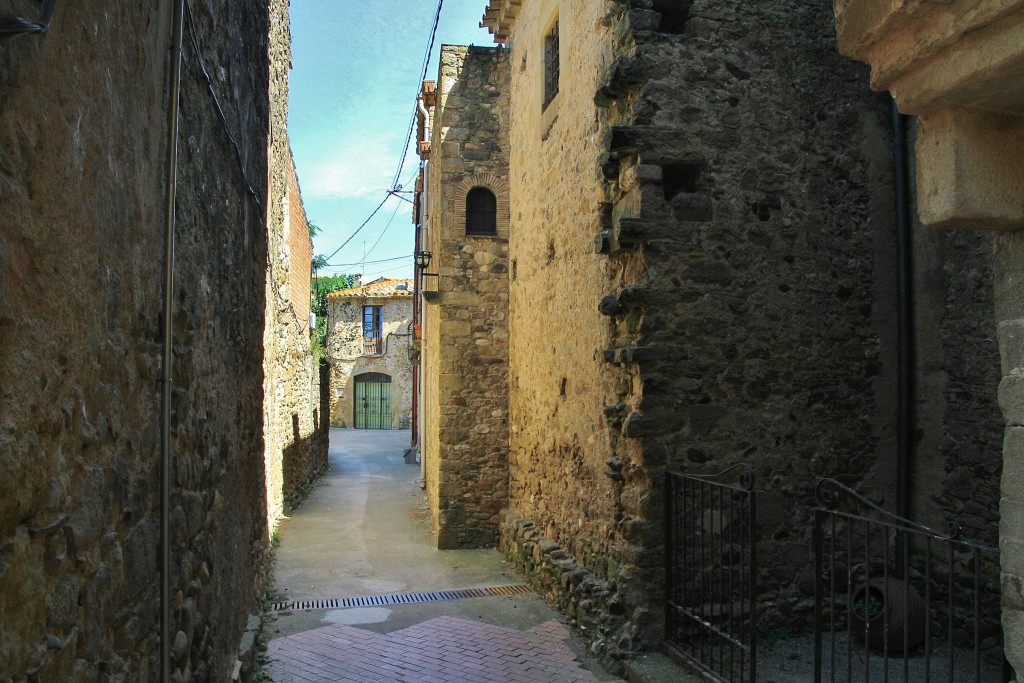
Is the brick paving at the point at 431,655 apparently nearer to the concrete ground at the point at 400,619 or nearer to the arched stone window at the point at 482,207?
the concrete ground at the point at 400,619

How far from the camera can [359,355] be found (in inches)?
1428

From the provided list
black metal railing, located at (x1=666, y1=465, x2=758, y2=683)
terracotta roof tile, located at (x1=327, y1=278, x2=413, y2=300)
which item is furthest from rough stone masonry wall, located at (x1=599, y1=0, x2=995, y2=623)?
terracotta roof tile, located at (x1=327, y1=278, x2=413, y2=300)

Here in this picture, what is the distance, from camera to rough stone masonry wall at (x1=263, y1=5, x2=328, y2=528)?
1045 centimetres

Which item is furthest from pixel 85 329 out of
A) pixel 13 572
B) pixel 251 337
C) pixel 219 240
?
pixel 251 337

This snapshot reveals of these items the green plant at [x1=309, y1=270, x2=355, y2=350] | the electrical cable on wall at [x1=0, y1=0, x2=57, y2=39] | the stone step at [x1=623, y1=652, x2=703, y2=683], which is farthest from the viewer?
the green plant at [x1=309, y1=270, x2=355, y2=350]

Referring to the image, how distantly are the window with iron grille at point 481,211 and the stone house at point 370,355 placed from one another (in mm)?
25900

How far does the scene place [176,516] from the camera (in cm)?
294

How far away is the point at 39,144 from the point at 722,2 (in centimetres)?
511

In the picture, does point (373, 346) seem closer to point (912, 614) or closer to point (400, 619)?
point (400, 619)

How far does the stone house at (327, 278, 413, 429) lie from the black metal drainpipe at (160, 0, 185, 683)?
33.5 m

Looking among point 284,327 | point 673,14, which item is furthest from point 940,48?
point 284,327

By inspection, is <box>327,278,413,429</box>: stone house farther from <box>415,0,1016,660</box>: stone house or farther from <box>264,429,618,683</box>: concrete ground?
<box>415,0,1016,660</box>: stone house

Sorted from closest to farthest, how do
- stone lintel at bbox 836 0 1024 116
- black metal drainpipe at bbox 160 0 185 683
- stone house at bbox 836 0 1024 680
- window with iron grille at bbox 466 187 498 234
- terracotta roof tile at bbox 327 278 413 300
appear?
stone lintel at bbox 836 0 1024 116 < stone house at bbox 836 0 1024 680 < black metal drainpipe at bbox 160 0 185 683 < window with iron grille at bbox 466 187 498 234 < terracotta roof tile at bbox 327 278 413 300

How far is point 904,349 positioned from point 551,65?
14.6ft
